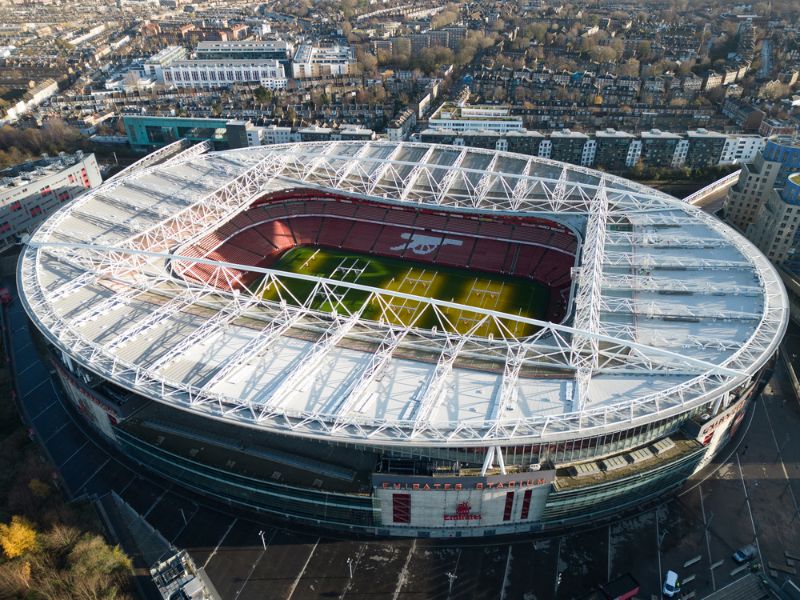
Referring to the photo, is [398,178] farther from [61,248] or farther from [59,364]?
[59,364]

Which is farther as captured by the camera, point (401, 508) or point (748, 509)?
point (748, 509)

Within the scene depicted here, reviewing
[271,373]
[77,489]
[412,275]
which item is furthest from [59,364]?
[412,275]

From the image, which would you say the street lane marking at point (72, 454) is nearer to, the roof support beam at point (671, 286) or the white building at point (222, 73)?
the roof support beam at point (671, 286)

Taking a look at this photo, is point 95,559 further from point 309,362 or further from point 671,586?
point 671,586

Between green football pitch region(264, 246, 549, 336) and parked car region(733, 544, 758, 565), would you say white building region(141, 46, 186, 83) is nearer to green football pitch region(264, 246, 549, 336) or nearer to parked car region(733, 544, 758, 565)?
green football pitch region(264, 246, 549, 336)

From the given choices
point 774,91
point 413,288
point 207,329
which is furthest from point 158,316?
point 774,91

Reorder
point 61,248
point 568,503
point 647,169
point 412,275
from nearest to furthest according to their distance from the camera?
1. point 568,503
2. point 61,248
3. point 412,275
4. point 647,169
